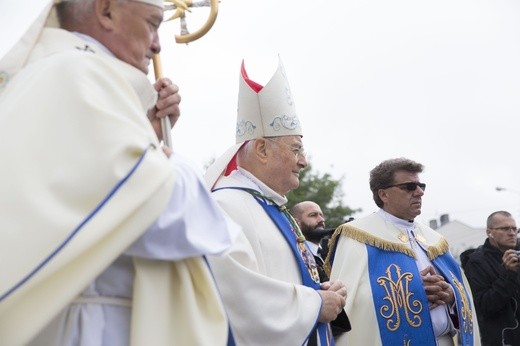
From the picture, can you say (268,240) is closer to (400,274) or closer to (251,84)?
(251,84)

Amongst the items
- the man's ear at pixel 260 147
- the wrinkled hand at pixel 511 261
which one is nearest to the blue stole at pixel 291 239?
the man's ear at pixel 260 147

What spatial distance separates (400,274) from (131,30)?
3.76 metres

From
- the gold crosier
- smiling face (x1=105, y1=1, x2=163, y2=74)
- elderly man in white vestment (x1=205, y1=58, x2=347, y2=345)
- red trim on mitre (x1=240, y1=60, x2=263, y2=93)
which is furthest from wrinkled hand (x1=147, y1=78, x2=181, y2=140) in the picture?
red trim on mitre (x1=240, y1=60, x2=263, y2=93)

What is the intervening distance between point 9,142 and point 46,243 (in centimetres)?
32

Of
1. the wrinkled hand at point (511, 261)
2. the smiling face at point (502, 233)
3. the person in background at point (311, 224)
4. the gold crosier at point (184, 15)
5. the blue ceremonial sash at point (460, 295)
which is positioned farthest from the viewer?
the smiling face at point (502, 233)

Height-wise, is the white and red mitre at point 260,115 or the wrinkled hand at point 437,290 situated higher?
the white and red mitre at point 260,115

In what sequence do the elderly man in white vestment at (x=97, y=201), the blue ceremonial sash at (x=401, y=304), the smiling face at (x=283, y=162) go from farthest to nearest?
the blue ceremonial sash at (x=401, y=304), the smiling face at (x=283, y=162), the elderly man in white vestment at (x=97, y=201)

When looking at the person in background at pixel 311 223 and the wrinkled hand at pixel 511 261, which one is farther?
the person in background at pixel 311 223

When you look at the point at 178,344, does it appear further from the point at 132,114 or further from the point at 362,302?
the point at 362,302

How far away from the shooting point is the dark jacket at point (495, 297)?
7375 millimetres

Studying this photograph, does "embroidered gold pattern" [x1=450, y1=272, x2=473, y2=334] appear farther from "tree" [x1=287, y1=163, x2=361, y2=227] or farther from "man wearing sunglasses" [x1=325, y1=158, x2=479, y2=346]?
"tree" [x1=287, y1=163, x2=361, y2=227]

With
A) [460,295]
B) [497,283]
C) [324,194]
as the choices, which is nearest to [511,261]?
[497,283]

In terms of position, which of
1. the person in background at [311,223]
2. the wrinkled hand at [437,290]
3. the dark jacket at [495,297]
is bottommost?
the dark jacket at [495,297]

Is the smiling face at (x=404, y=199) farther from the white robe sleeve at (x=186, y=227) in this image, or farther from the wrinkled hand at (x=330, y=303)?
the white robe sleeve at (x=186, y=227)
